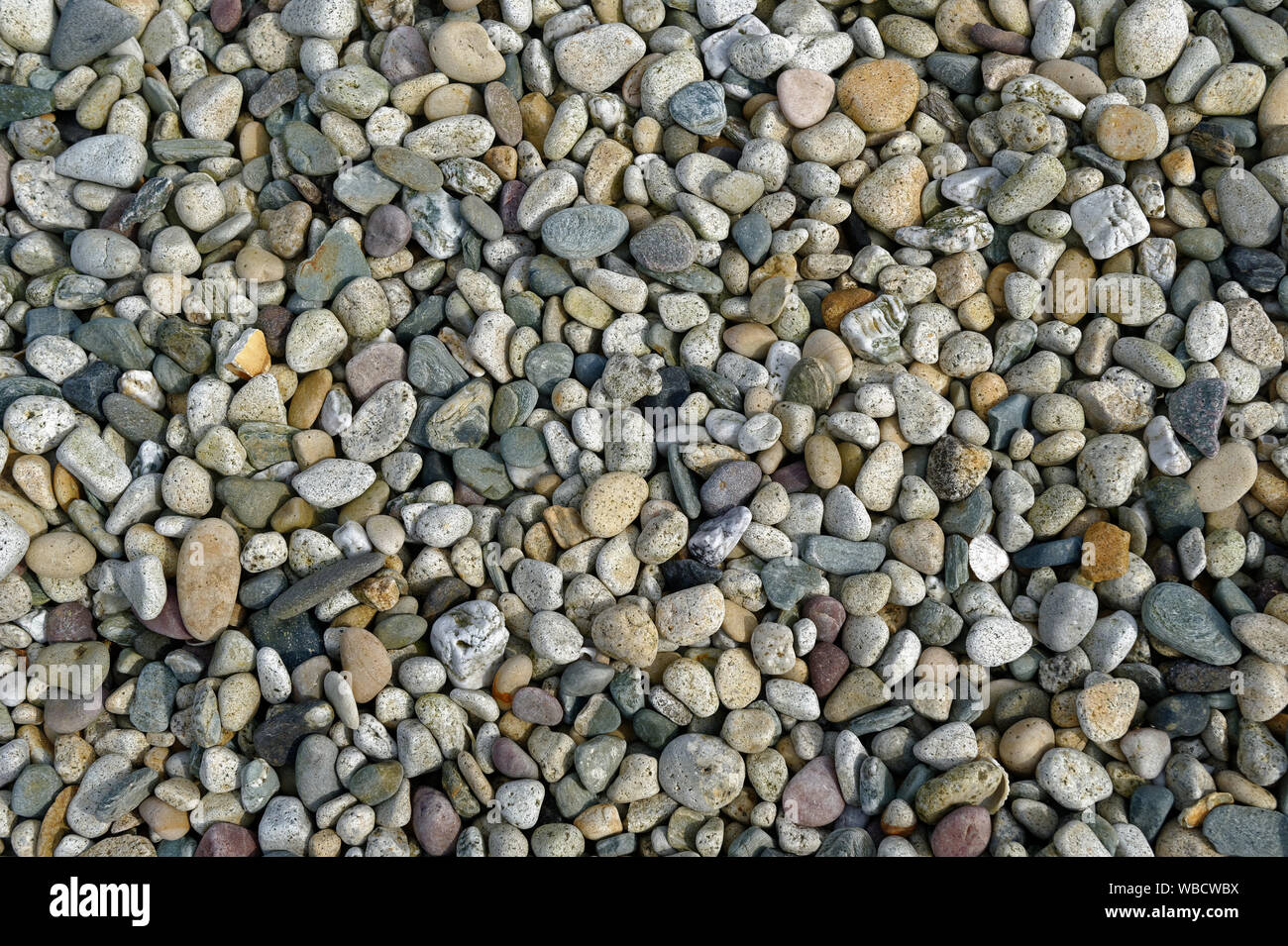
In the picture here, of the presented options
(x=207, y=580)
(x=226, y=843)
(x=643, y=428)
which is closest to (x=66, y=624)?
(x=207, y=580)

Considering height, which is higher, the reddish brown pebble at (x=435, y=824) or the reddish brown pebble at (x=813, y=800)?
the reddish brown pebble at (x=813, y=800)

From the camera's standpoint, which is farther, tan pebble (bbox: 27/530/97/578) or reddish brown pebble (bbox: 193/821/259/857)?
tan pebble (bbox: 27/530/97/578)

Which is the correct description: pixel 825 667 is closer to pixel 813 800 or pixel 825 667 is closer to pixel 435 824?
pixel 813 800

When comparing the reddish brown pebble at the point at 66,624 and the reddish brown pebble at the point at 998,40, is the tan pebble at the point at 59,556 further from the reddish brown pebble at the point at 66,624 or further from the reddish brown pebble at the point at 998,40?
the reddish brown pebble at the point at 998,40

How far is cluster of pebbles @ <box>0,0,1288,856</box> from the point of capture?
7.38ft

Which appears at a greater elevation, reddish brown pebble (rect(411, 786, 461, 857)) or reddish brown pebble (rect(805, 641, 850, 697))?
reddish brown pebble (rect(805, 641, 850, 697))

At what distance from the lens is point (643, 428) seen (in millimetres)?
2490

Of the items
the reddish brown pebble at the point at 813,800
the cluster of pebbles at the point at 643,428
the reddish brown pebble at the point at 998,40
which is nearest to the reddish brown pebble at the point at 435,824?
the cluster of pebbles at the point at 643,428

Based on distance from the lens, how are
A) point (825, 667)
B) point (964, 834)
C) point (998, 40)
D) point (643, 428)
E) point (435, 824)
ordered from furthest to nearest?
point (998, 40) → point (643, 428) → point (825, 667) → point (435, 824) → point (964, 834)

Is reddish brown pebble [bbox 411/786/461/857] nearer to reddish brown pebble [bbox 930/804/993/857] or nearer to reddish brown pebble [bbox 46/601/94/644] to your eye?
reddish brown pebble [bbox 46/601/94/644]

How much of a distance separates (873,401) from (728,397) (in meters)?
0.38

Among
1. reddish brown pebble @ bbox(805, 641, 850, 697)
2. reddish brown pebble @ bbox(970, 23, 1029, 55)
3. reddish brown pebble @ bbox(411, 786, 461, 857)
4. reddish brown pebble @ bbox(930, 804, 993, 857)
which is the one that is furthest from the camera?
reddish brown pebble @ bbox(970, 23, 1029, 55)

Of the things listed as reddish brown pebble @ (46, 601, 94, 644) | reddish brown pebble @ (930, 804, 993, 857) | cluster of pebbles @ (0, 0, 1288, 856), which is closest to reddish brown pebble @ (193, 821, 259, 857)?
cluster of pebbles @ (0, 0, 1288, 856)

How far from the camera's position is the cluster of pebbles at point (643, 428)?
2.25 meters
